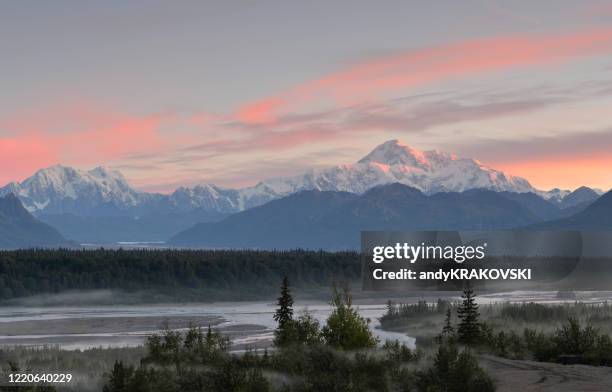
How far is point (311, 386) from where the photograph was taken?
30.2 m

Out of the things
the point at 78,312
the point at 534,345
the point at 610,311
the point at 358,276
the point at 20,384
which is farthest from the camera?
the point at 358,276

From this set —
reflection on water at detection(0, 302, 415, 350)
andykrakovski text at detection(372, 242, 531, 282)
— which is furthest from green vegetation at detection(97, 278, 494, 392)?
reflection on water at detection(0, 302, 415, 350)

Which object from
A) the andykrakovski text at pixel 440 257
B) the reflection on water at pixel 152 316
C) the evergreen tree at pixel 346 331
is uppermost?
the andykrakovski text at pixel 440 257

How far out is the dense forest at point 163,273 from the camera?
150 meters

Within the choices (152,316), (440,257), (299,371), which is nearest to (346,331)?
(299,371)

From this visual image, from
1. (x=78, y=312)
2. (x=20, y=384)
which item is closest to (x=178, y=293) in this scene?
(x=78, y=312)

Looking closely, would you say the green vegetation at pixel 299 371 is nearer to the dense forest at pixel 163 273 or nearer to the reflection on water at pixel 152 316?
the reflection on water at pixel 152 316

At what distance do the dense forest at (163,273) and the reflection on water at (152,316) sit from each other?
16.1m

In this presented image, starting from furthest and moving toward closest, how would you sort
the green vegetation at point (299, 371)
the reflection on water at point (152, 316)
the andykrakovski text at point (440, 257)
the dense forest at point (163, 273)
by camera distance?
the dense forest at point (163, 273) → the reflection on water at point (152, 316) → the andykrakovski text at point (440, 257) → the green vegetation at point (299, 371)

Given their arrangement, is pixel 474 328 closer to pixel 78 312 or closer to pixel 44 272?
pixel 78 312

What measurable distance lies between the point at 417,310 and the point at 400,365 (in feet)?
181

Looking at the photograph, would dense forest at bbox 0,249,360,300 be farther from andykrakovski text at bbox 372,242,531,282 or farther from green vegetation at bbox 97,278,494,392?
green vegetation at bbox 97,278,494,392

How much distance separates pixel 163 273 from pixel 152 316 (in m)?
51.1

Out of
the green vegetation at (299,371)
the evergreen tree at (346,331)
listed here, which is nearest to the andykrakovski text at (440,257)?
the evergreen tree at (346,331)
